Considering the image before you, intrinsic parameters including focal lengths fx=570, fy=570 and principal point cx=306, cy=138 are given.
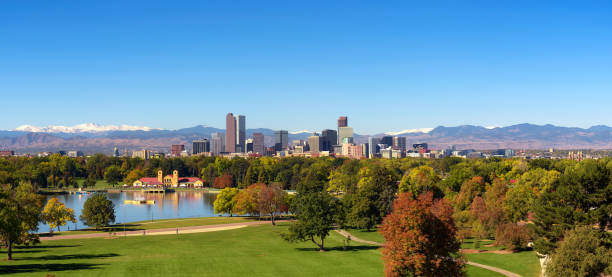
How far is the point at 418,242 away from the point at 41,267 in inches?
1256

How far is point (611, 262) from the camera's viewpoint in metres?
36.9

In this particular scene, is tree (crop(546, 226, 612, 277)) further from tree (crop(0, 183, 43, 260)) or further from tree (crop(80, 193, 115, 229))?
tree (crop(80, 193, 115, 229))

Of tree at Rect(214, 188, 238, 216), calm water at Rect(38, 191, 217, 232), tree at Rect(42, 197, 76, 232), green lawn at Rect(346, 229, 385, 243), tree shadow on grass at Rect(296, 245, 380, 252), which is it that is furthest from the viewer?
calm water at Rect(38, 191, 217, 232)

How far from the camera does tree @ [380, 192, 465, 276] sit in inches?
1460

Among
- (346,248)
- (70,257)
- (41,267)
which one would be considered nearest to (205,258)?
(70,257)

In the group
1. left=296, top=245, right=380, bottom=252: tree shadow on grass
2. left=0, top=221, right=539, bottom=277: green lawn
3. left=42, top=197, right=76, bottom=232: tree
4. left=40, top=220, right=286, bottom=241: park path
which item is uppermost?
left=42, top=197, right=76, bottom=232: tree

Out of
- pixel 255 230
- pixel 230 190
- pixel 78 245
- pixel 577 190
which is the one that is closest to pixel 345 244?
pixel 255 230

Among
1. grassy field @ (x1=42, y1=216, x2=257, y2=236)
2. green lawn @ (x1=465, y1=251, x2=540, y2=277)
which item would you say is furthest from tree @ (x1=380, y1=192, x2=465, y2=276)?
grassy field @ (x1=42, y1=216, x2=257, y2=236)

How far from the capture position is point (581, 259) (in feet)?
123

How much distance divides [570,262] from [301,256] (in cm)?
2741

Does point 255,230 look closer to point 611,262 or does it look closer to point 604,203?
point 604,203

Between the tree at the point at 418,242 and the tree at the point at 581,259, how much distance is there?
20.8ft

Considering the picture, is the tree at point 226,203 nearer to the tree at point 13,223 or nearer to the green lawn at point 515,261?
the tree at point 13,223

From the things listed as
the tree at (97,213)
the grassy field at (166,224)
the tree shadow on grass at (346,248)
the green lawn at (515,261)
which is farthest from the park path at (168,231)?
the green lawn at (515,261)
